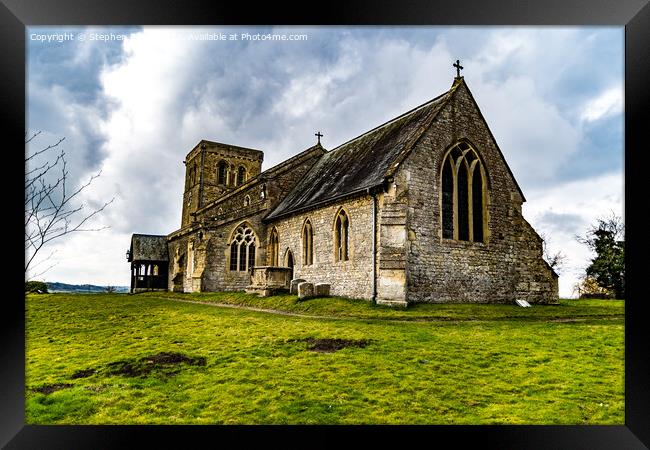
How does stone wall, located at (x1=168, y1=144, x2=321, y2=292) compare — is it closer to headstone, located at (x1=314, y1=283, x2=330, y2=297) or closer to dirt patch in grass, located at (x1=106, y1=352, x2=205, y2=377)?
headstone, located at (x1=314, y1=283, x2=330, y2=297)

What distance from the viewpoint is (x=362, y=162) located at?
69.3 feet

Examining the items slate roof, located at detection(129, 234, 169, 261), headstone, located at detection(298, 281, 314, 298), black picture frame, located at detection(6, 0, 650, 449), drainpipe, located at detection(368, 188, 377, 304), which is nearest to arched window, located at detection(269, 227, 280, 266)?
headstone, located at detection(298, 281, 314, 298)

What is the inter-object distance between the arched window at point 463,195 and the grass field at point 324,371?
479 centimetres

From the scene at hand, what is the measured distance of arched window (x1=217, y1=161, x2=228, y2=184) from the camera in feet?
145

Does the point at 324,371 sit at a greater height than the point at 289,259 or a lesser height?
lesser

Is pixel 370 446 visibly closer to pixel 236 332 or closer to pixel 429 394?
pixel 429 394

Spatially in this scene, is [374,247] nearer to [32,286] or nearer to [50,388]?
[32,286]

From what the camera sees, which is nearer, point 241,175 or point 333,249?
point 333,249

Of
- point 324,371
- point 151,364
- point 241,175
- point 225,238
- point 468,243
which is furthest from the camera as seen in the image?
point 241,175

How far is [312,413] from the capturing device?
23.1 ft
